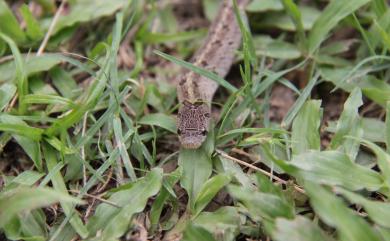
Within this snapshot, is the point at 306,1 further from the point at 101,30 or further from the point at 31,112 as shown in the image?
the point at 31,112

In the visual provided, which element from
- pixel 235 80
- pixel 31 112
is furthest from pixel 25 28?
pixel 235 80

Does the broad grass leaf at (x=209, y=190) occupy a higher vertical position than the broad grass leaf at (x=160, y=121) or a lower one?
lower

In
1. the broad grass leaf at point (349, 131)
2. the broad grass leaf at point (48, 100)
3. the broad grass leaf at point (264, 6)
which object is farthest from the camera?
the broad grass leaf at point (264, 6)

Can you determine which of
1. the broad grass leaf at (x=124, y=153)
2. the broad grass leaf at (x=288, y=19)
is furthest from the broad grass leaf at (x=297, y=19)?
the broad grass leaf at (x=124, y=153)

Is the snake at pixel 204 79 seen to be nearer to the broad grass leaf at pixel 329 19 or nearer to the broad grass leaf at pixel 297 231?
the broad grass leaf at pixel 329 19

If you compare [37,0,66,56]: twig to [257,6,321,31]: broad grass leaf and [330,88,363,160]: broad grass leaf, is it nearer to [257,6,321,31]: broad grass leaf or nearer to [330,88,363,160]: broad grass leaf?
[257,6,321,31]: broad grass leaf

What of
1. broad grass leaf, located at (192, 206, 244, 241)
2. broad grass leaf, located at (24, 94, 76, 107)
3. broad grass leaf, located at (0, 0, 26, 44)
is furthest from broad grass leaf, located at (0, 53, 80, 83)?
broad grass leaf, located at (192, 206, 244, 241)

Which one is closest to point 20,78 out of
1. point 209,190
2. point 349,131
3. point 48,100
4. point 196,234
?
point 48,100
